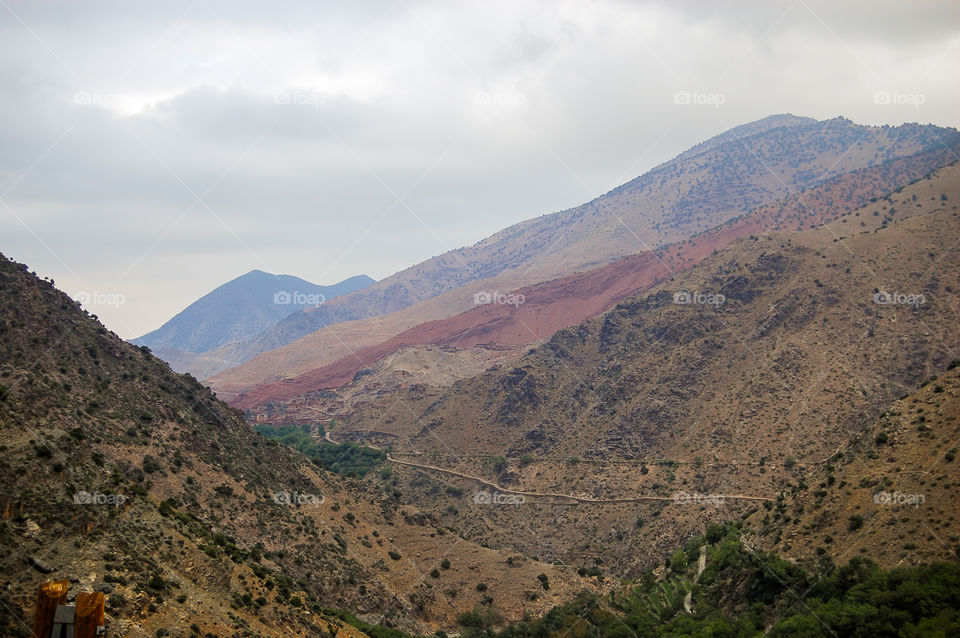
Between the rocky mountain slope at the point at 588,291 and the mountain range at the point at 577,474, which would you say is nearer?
the mountain range at the point at 577,474

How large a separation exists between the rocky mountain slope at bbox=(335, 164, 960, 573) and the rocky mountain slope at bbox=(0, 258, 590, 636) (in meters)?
16.6

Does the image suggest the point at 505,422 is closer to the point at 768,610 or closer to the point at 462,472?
the point at 462,472

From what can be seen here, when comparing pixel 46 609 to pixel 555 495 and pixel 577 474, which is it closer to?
pixel 555 495

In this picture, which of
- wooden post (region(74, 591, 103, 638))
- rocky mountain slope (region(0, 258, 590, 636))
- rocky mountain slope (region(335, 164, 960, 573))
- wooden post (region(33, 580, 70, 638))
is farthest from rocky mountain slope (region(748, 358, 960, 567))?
wooden post (region(33, 580, 70, 638))

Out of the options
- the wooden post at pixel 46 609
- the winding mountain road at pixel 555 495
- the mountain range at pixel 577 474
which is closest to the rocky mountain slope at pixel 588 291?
the mountain range at pixel 577 474

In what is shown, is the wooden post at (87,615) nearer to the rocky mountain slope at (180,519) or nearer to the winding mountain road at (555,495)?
the rocky mountain slope at (180,519)

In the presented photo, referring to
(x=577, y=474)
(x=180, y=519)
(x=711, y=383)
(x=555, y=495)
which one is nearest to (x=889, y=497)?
(x=180, y=519)

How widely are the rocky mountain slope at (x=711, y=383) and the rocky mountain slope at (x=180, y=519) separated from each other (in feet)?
54.5

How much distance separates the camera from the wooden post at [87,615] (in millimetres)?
16500

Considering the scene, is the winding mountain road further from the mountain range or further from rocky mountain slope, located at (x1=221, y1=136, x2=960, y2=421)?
rocky mountain slope, located at (x1=221, y1=136, x2=960, y2=421)

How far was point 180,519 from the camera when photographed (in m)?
29.6

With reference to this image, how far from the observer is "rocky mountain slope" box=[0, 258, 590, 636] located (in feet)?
72.0

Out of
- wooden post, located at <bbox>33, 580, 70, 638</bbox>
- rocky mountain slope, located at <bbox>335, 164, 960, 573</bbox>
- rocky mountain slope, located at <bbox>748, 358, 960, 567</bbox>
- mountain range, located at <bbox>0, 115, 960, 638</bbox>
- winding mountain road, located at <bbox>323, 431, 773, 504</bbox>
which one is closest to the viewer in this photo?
wooden post, located at <bbox>33, 580, 70, 638</bbox>

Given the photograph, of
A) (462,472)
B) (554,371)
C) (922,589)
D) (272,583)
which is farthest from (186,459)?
(554,371)
